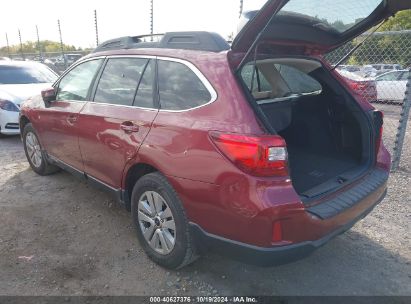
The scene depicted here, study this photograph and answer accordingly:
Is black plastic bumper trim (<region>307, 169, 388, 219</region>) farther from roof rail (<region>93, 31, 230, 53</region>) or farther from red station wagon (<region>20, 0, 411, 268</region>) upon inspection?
roof rail (<region>93, 31, 230, 53</region>)

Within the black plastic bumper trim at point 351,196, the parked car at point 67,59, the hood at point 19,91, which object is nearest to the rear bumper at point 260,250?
the black plastic bumper trim at point 351,196

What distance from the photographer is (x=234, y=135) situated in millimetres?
2223

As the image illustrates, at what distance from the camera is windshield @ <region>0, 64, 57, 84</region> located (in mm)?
7771

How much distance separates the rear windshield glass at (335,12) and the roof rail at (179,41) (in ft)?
1.91

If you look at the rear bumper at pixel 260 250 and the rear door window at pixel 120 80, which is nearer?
the rear bumper at pixel 260 250

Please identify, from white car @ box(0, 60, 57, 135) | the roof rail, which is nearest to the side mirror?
the roof rail

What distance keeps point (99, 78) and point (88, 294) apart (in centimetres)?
196

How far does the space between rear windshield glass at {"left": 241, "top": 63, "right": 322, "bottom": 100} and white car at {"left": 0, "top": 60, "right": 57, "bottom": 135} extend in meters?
5.07

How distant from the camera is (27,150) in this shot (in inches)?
203

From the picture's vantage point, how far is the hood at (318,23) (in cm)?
244

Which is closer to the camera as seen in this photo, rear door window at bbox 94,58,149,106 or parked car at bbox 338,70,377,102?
rear door window at bbox 94,58,149,106

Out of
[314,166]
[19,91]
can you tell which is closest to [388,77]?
[314,166]

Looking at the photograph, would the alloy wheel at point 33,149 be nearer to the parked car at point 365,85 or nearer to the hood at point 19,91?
the hood at point 19,91

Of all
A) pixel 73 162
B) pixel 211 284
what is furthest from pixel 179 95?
pixel 73 162
